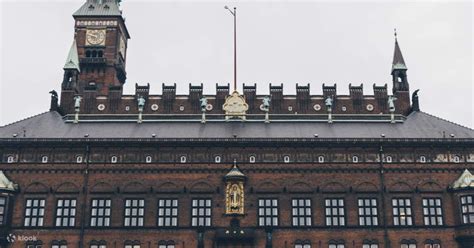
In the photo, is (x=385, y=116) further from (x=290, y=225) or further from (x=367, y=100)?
(x=290, y=225)

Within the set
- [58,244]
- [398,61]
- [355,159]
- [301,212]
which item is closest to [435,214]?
[355,159]

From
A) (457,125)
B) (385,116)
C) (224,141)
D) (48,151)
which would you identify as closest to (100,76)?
(48,151)

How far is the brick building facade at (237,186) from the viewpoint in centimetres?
4856

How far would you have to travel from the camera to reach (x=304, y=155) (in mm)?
51000

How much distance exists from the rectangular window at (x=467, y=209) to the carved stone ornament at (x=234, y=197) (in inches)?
722

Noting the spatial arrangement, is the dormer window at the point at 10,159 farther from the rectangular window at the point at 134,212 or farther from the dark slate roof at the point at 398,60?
the dark slate roof at the point at 398,60

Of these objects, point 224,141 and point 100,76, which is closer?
point 224,141

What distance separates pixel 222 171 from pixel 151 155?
6.43 meters

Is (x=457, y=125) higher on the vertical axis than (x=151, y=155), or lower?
higher

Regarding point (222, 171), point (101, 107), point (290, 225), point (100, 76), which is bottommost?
point (290, 225)

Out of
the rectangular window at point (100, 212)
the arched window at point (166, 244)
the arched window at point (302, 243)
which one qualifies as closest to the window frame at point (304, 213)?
the arched window at point (302, 243)

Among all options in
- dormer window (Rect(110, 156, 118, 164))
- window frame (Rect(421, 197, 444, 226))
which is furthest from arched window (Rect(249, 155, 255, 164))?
window frame (Rect(421, 197, 444, 226))

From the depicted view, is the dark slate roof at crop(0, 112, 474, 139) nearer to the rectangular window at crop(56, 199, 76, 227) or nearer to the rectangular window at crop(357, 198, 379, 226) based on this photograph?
the rectangular window at crop(56, 199, 76, 227)

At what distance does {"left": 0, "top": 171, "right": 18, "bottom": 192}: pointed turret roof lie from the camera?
48.7 m
